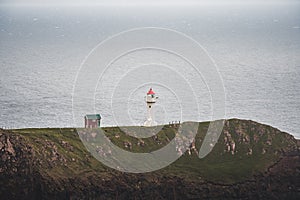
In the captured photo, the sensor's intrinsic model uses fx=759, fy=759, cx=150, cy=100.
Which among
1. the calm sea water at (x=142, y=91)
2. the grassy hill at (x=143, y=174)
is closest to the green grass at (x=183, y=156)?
the grassy hill at (x=143, y=174)

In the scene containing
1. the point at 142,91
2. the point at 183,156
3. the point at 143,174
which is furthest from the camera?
the point at 142,91

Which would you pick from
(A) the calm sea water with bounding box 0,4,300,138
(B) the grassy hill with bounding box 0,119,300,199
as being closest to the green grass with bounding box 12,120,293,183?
(B) the grassy hill with bounding box 0,119,300,199

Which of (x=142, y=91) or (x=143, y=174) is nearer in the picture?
(x=143, y=174)

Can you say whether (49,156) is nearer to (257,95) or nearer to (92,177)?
(92,177)

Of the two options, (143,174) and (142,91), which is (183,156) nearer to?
(143,174)

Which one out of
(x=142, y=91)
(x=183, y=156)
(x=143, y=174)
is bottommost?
(x=143, y=174)

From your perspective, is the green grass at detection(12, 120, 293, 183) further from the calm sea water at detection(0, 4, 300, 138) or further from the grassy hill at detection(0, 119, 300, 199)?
the calm sea water at detection(0, 4, 300, 138)

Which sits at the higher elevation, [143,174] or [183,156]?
[183,156]

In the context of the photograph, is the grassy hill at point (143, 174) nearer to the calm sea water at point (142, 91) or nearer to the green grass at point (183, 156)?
the green grass at point (183, 156)

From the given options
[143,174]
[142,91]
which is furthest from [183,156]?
[142,91]
